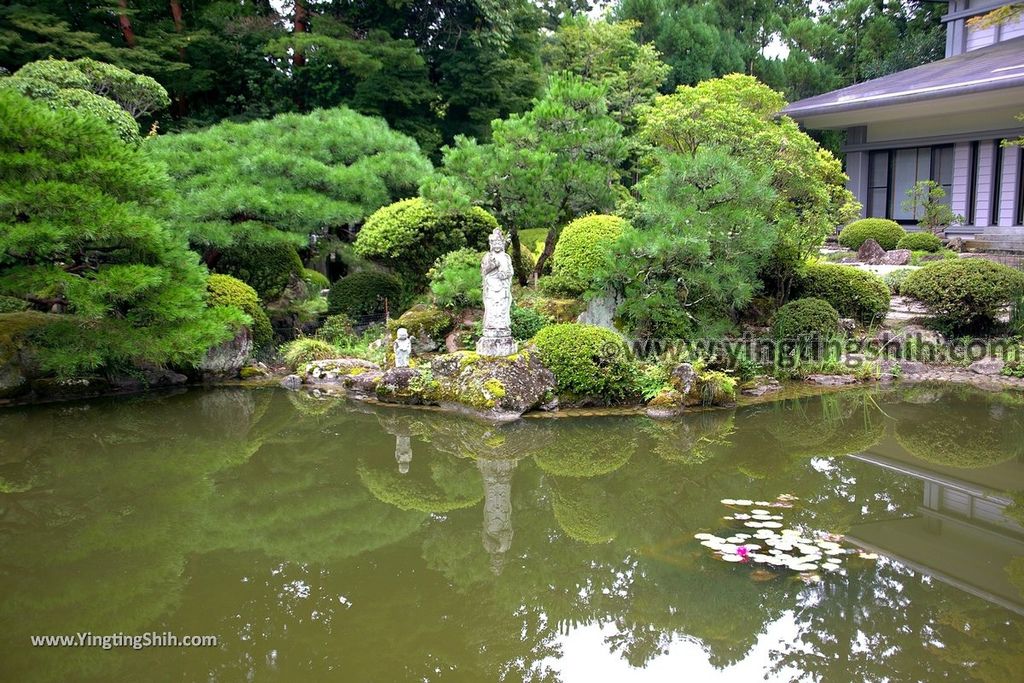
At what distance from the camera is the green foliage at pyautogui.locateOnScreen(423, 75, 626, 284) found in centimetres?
1110

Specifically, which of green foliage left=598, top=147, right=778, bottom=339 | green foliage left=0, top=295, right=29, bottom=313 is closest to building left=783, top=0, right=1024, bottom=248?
green foliage left=598, top=147, right=778, bottom=339

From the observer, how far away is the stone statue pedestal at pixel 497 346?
9477 millimetres

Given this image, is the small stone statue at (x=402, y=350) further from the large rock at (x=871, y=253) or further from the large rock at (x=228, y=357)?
the large rock at (x=871, y=253)

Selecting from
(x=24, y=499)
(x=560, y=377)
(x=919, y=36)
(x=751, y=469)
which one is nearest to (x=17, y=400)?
(x=24, y=499)

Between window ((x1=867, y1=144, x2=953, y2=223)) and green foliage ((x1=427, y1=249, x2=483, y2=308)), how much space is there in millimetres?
10873

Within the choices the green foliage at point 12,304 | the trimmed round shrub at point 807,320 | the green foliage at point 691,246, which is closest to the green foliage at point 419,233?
the green foliage at point 691,246

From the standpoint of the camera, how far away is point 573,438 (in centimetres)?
823

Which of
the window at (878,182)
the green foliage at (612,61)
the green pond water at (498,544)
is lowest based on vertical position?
the green pond water at (498,544)

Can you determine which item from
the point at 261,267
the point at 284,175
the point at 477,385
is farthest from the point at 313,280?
the point at 477,385

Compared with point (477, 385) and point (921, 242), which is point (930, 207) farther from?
point (477, 385)

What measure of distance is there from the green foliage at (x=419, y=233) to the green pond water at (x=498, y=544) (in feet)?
12.8

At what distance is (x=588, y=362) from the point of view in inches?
361

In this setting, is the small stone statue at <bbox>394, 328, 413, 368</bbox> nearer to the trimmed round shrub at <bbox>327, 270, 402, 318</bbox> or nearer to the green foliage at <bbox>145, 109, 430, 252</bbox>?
the green foliage at <bbox>145, 109, 430, 252</bbox>

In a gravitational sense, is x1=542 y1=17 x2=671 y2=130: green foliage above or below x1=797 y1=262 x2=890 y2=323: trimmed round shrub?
above
